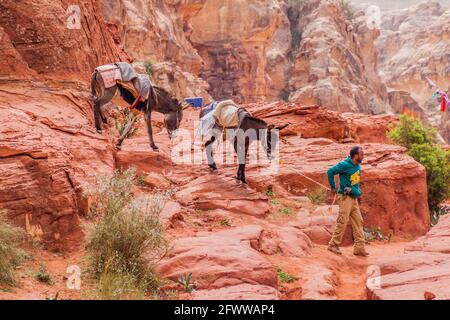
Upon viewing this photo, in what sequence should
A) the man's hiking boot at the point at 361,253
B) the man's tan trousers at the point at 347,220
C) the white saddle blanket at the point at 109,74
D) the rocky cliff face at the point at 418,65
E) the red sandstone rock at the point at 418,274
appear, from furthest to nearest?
the rocky cliff face at the point at 418,65 < the white saddle blanket at the point at 109,74 < the man's hiking boot at the point at 361,253 < the man's tan trousers at the point at 347,220 < the red sandstone rock at the point at 418,274

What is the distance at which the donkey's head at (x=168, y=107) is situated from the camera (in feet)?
37.3

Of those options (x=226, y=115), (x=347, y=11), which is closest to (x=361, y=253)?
(x=226, y=115)

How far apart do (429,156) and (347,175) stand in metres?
11.5

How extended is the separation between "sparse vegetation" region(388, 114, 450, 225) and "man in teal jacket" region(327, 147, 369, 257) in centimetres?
792

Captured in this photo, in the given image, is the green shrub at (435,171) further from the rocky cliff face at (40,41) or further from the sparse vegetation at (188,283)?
the sparse vegetation at (188,283)

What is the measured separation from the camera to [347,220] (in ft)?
28.3

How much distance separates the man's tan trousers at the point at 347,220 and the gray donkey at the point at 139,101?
4.87m

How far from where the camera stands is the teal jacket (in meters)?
8.43

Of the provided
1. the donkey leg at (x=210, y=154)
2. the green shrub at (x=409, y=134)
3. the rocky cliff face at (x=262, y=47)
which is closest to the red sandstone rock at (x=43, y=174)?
the donkey leg at (x=210, y=154)

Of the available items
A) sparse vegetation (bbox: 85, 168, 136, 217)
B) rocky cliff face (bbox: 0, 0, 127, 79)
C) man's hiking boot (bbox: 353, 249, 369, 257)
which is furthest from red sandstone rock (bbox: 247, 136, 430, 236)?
rocky cliff face (bbox: 0, 0, 127, 79)

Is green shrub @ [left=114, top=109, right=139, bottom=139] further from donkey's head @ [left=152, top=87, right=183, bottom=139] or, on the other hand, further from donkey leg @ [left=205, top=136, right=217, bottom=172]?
donkey leg @ [left=205, top=136, right=217, bottom=172]

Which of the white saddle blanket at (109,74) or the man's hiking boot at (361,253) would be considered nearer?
the man's hiking boot at (361,253)

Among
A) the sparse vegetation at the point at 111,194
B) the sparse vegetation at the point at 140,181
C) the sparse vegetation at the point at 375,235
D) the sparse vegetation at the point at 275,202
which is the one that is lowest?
the sparse vegetation at the point at 375,235

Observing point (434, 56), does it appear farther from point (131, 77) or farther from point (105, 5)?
point (131, 77)
